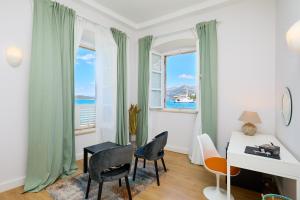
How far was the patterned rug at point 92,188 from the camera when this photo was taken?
2.12 m

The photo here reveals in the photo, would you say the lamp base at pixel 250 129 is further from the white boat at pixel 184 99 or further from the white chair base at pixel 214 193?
the white boat at pixel 184 99

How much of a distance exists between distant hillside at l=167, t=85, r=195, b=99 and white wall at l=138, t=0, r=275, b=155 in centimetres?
97

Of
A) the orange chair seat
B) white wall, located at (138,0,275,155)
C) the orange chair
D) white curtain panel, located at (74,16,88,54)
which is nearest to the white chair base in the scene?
the orange chair

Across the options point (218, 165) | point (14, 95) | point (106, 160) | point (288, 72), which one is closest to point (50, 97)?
point (14, 95)

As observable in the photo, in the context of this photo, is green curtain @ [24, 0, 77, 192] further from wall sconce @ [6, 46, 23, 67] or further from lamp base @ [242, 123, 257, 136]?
lamp base @ [242, 123, 257, 136]

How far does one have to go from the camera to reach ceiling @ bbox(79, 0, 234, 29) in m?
3.12

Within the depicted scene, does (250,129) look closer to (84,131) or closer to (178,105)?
(178,105)

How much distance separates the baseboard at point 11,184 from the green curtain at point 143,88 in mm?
2389

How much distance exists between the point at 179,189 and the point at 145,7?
132 inches

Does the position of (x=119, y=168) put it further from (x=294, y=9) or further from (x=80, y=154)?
(x=294, y=9)

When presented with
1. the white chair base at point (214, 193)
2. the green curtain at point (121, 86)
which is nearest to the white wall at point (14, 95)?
the green curtain at point (121, 86)

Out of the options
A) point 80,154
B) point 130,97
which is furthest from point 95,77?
point 80,154

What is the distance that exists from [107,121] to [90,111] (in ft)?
1.64

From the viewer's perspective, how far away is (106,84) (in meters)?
3.51
